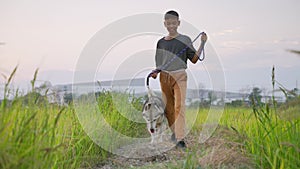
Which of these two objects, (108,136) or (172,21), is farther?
(172,21)

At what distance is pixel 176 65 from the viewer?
539cm

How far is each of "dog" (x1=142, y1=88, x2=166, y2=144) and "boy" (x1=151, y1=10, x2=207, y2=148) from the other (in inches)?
8.7

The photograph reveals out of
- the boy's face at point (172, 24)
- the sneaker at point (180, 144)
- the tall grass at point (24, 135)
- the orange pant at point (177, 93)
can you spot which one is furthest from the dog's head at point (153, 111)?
the tall grass at point (24, 135)

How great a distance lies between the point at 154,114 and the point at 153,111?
1.9 inches

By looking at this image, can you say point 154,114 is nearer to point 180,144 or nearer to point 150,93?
point 150,93

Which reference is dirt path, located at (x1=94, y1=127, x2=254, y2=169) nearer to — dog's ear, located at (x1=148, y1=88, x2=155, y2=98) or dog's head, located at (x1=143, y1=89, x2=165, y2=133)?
dog's head, located at (x1=143, y1=89, x2=165, y2=133)

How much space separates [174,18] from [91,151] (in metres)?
2.23

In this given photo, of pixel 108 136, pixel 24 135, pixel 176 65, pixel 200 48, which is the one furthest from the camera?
pixel 176 65

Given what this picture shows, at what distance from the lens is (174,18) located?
5406 mm

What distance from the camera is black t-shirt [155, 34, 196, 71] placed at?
539 centimetres

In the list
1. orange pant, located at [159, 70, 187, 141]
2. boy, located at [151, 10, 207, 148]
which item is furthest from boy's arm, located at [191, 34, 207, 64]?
orange pant, located at [159, 70, 187, 141]

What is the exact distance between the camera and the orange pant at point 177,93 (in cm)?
540

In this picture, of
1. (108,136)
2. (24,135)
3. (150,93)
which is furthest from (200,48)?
(24,135)

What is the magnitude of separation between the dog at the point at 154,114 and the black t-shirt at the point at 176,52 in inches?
19.5
